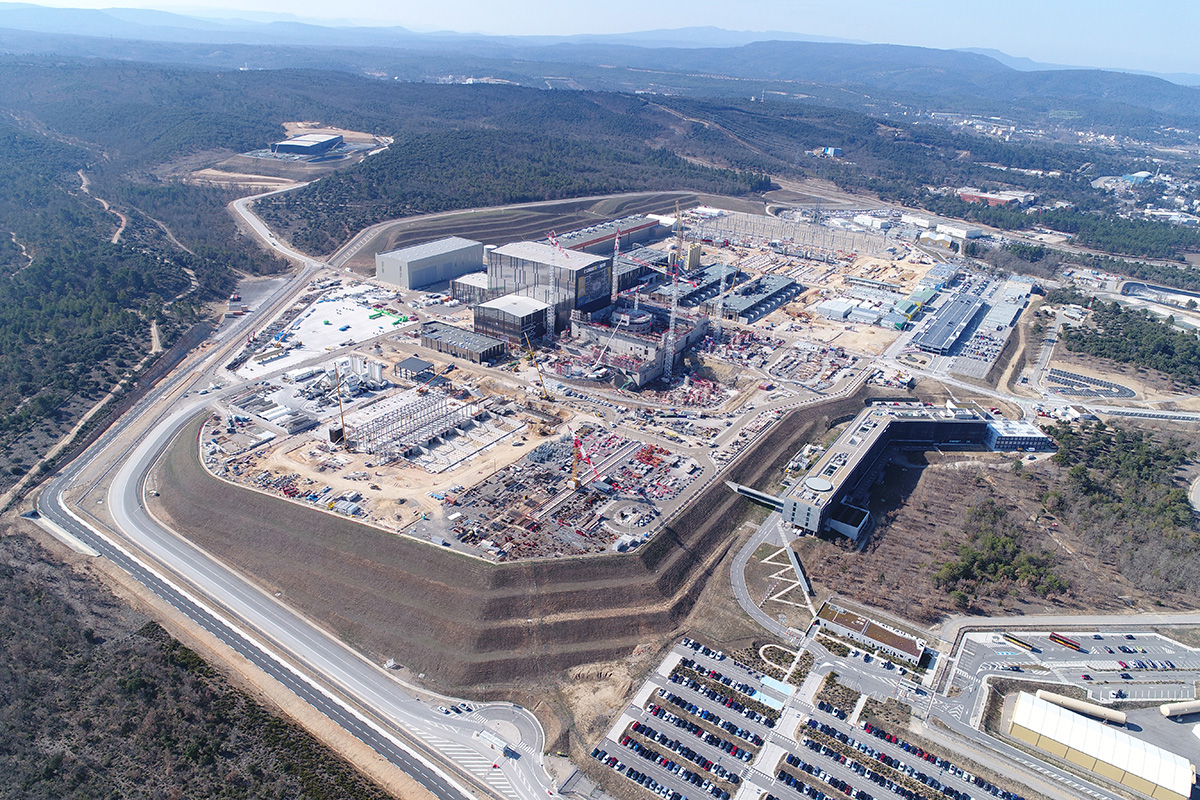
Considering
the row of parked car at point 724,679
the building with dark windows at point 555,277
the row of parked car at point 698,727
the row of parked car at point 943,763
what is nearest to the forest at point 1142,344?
the building with dark windows at point 555,277

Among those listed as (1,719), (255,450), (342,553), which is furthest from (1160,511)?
(1,719)

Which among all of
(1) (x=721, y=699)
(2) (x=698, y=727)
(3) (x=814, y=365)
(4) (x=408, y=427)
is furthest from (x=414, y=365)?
(2) (x=698, y=727)

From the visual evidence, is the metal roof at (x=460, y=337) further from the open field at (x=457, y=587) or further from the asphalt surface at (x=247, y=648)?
the asphalt surface at (x=247, y=648)

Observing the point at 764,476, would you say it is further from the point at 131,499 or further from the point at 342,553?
the point at 131,499

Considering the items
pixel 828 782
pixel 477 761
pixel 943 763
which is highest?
pixel 943 763

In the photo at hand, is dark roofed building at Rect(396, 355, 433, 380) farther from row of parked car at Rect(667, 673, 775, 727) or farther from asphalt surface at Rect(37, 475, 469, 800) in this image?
row of parked car at Rect(667, 673, 775, 727)

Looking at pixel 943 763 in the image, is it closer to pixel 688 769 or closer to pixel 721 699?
pixel 721 699
